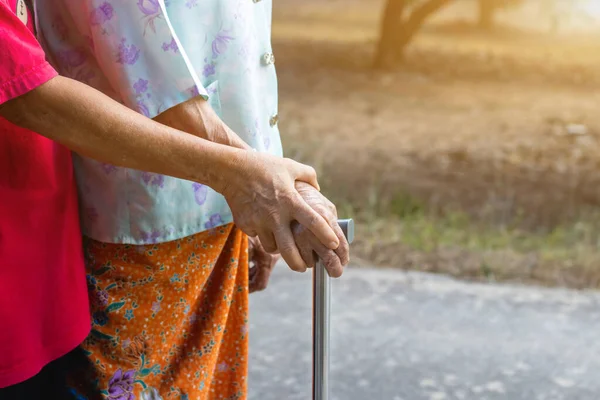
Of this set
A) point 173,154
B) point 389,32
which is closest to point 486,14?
point 389,32

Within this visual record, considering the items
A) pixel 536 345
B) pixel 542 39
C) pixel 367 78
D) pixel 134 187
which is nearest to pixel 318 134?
pixel 367 78

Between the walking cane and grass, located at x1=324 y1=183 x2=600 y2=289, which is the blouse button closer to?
the walking cane

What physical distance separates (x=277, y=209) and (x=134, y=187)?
0.22 meters

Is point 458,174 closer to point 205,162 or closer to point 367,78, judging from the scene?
point 367,78

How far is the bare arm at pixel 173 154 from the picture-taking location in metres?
0.81

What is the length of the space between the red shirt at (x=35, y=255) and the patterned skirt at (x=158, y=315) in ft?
0.18

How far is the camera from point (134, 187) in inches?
39.2

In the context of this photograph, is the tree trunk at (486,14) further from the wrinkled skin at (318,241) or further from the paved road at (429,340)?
the wrinkled skin at (318,241)

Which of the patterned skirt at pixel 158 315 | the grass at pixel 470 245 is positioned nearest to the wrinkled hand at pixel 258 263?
the patterned skirt at pixel 158 315

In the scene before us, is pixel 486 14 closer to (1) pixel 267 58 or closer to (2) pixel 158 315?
(1) pixel 267 58

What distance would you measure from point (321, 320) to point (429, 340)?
164 centimetres

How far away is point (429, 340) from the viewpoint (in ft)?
8.12

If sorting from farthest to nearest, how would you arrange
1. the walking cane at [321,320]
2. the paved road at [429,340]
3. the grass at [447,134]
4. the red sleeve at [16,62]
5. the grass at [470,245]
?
the grass at [447,134] < the grass at [470,245] < the paved road at [429,340] < the walking cane at [321,320] < the red sleeve at [16,62]

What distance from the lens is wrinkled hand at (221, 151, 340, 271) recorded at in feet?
2.82
